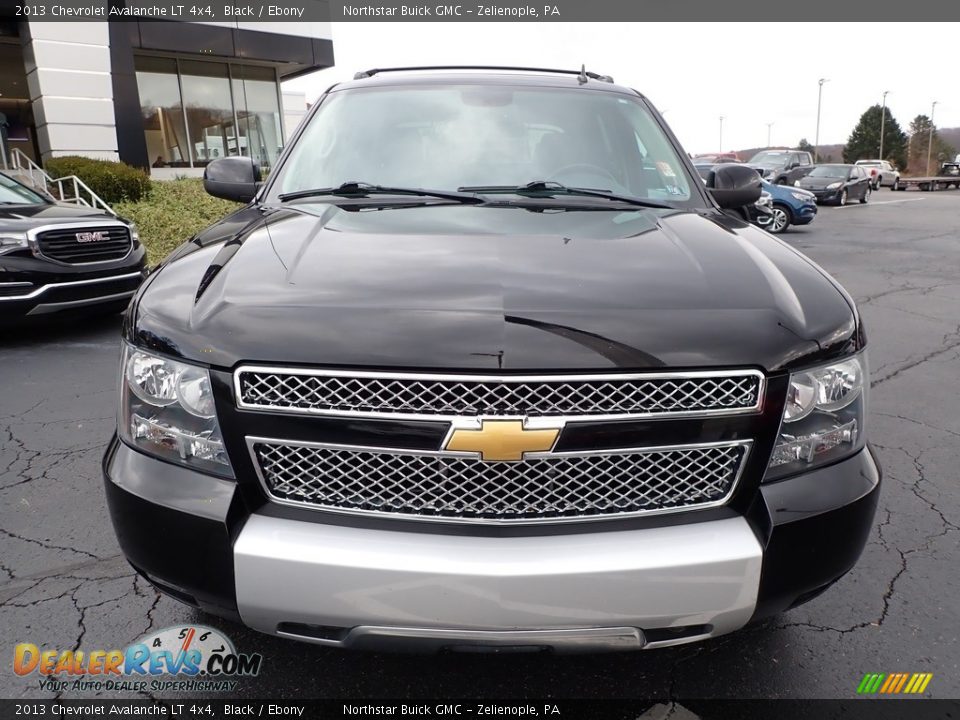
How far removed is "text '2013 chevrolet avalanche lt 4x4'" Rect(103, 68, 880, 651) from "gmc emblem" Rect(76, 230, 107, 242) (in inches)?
207

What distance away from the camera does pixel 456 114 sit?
3.05m

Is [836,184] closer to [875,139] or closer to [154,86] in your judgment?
[154,86]

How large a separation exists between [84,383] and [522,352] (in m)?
4.55

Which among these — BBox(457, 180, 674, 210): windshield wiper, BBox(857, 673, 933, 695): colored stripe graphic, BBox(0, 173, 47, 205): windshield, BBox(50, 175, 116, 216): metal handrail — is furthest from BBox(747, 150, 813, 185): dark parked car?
BBox(857, 673, 933, 695): colored stripe graphic

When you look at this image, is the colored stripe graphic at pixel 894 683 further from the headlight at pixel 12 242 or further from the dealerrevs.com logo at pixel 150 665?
the headlight at pixel 12 242

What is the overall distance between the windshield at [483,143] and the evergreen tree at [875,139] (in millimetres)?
94314

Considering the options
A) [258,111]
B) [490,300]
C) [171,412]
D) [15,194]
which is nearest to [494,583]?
[490,300]

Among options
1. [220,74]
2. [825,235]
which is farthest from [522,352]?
[220,74]

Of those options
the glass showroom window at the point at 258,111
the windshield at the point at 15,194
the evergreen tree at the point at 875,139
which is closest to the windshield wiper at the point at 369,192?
the windshield at the point at 15,194

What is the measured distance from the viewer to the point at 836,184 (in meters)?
25.4

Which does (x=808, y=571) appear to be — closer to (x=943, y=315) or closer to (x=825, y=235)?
(x=943, y=315)

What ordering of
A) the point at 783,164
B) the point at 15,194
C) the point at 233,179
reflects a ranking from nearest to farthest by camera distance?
the point at 233,179 → the point at 15,194 → the point at 783,164

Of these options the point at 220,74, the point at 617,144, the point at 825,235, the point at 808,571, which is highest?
the point at 220,74

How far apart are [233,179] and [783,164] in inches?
1140
